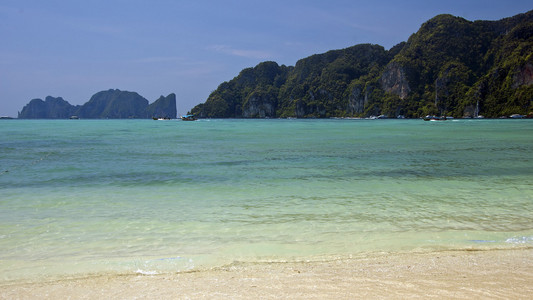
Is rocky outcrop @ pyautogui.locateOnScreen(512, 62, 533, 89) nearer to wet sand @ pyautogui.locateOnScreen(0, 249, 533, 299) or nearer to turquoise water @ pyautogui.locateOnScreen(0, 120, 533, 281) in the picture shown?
turquoise water @ pyautogui.locateOnScreen(0, 120, 533, 281)

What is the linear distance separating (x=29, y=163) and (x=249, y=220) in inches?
688

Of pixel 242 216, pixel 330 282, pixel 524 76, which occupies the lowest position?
pixel 242 216

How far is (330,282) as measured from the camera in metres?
4.38

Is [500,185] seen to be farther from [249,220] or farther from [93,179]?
[93,179]

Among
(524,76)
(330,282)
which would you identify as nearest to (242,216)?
(330,282)

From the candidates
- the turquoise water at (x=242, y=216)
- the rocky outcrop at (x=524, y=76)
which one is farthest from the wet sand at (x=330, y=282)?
the rocky outcrop at (x=524, y=76)

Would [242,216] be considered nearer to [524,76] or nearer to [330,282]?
[330,282]

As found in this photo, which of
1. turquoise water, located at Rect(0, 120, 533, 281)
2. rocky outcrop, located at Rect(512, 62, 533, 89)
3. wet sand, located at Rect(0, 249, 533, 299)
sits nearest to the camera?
wet sand, located at Rect(0, 249, 533, 299)

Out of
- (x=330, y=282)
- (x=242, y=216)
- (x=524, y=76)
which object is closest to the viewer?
(x=330, y=282)

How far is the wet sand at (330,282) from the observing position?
403 centimetres

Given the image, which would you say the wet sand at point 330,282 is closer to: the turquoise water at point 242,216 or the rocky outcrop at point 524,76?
the turquoise water at point 242,216

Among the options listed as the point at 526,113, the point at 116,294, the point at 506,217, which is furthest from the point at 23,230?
the point at 526,113

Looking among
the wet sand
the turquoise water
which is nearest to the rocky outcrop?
the turquoise water

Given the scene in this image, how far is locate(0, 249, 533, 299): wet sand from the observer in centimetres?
403
